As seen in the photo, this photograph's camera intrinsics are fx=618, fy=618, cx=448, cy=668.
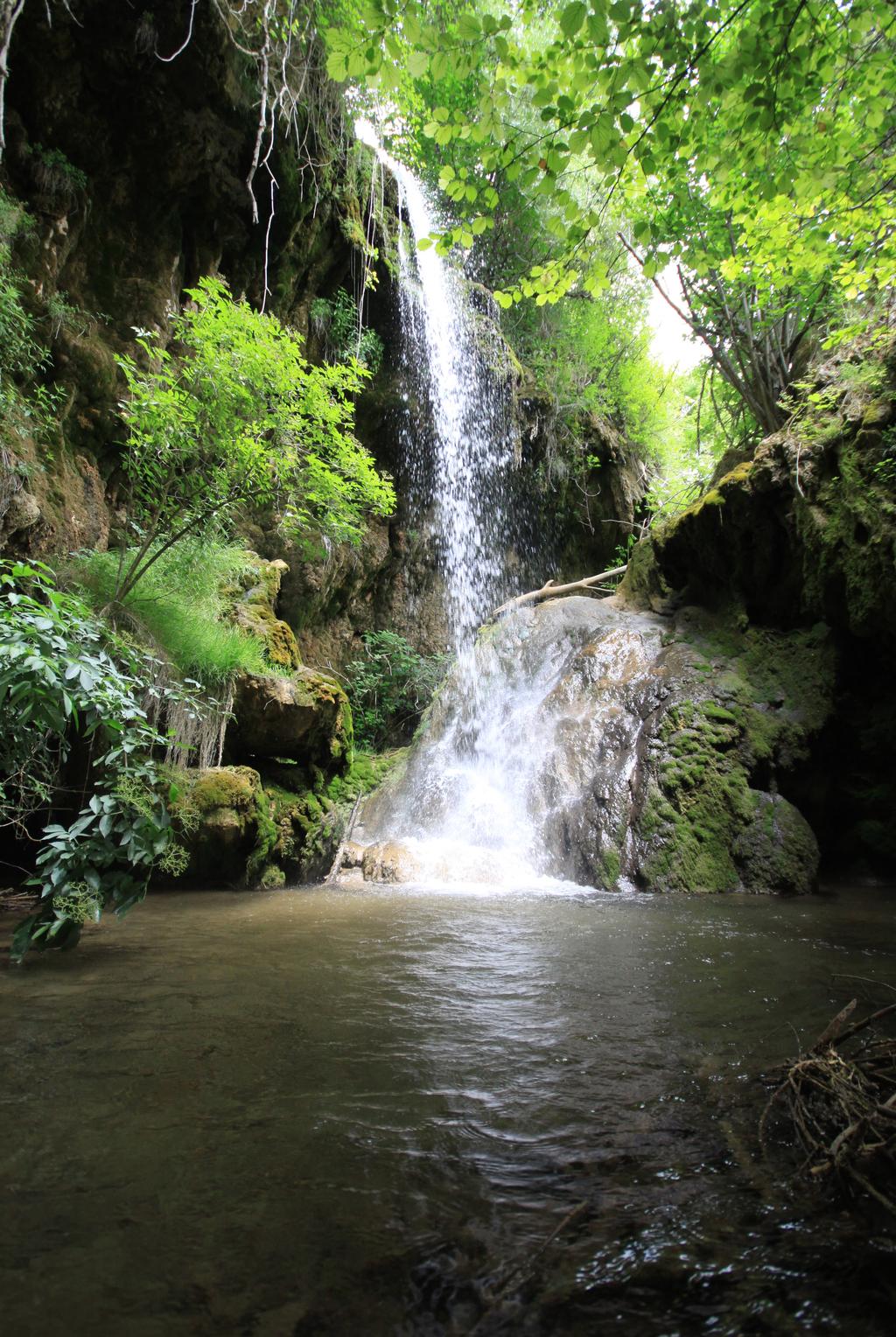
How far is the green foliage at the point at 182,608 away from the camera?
5469 millimetres

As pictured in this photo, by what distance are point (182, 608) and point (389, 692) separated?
18.4 feet

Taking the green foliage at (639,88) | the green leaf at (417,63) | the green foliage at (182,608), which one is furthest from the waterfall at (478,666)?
the green foliage at (182,608)

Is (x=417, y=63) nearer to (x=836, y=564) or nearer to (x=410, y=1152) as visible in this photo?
(x=410, y=1152)

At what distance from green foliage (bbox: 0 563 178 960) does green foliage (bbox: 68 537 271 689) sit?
213 centimetres

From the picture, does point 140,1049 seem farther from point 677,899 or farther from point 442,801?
point 442,801

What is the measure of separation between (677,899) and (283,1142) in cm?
405

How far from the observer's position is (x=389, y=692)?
1109cm

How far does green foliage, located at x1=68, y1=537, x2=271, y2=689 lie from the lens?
5.47m

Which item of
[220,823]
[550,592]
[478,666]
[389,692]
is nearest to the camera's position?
[220,823]

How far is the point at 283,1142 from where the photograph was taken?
140 centimetres

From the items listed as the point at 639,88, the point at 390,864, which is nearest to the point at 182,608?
the point at 390,864

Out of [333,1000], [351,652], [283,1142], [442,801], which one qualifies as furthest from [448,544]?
[283,1142]

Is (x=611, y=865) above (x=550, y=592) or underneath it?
underneath

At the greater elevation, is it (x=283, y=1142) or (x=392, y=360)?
(x=392, y=360)
